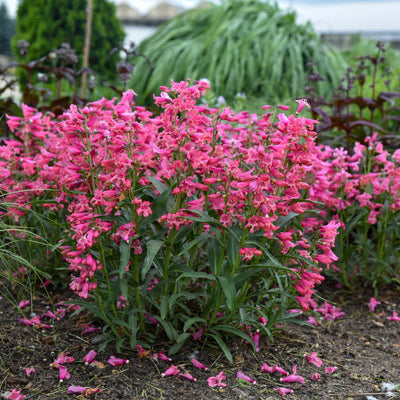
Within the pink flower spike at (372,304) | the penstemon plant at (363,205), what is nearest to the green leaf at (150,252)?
the penstemon plant at (363,205)

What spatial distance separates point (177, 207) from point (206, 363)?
73 cm

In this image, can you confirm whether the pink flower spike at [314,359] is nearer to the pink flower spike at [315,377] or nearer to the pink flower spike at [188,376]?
the pink flower spike at [315,377]

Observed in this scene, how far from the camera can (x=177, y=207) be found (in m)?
2.02

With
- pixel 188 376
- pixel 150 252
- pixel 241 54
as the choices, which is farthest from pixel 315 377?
pixel 241 54

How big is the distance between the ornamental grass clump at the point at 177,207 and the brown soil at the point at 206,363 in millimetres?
125

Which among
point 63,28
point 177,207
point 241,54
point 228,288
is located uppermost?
point 63,28

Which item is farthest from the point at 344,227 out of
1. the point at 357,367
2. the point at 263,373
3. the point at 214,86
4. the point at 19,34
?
the point at 19,34

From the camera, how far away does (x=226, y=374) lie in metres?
2.20

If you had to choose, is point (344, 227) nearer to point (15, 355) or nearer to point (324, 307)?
point (324, 307)

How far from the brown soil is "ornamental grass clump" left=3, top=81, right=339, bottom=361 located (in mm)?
125

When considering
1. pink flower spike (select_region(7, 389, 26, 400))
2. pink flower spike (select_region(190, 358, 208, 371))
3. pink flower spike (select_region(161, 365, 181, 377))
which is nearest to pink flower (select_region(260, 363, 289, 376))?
pink flower spike (select_region(190, 358, 208, 371))

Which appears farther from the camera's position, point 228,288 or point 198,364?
point 198,364

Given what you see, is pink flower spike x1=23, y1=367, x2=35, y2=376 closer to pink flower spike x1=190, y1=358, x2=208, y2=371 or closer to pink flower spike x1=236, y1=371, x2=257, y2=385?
pink flower spike x1=190, y1=358, x2=208, y2=371

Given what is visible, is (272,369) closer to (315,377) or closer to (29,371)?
(315,377)
